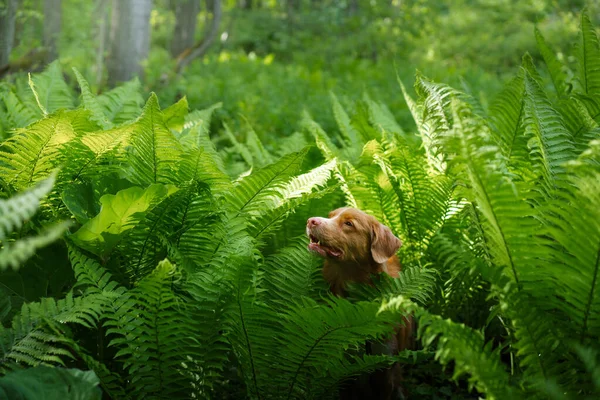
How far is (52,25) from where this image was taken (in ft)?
31.4

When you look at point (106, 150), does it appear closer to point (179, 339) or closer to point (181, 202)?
point (181, 202)

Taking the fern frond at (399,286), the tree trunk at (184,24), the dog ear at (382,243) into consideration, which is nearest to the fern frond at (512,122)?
the dog ear at (382,243)

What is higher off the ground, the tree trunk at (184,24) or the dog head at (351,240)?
the dog head at (351,240)

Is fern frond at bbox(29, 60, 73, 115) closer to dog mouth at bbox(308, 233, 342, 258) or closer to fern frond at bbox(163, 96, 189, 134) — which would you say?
fern frond at bbox(163, 96, 189, 134)

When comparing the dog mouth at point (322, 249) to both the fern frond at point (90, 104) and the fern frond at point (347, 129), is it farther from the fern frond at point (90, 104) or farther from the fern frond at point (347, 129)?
the fern frond at point (347, 129)

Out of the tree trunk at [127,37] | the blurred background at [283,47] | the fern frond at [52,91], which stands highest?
the fern frond at [52,91]

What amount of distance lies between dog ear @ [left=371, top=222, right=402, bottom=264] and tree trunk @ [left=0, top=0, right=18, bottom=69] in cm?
499

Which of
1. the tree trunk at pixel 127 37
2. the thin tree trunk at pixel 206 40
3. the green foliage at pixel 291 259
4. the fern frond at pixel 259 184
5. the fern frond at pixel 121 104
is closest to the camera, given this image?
the green foliage at pixel 291 259

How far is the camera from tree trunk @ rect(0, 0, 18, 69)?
6293 millimetres

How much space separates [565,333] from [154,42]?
1421 inches

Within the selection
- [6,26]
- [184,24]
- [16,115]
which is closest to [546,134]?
[16,115]

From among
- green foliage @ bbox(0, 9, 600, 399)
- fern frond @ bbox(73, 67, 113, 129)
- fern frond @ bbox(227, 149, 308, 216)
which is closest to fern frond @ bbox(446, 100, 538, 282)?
green foliage @ bbox(0, 9, 600, 399)

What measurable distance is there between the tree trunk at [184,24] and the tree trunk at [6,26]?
10571 millimetres

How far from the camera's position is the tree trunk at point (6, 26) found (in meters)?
6.29
